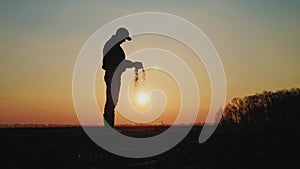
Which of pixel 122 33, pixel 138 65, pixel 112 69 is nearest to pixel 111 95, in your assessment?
pixel 112 69

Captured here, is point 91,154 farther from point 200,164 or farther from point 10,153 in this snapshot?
point 200,164

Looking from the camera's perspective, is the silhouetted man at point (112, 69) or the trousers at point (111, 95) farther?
the trousers at point (111, 95)

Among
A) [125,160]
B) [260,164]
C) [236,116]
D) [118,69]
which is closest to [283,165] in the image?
[260,164]

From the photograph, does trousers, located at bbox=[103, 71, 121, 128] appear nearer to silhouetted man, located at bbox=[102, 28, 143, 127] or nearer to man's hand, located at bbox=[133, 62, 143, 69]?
silhouetted man, located at bbox=[102, 28, 143, 127]

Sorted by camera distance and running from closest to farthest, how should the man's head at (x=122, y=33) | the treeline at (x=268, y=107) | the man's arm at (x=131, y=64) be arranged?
the man's head at (x=122, y=33), the man's arm at (x=131, y=64), the treeline at (x=268, y=107)

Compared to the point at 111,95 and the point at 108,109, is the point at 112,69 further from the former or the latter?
the point at 108,109

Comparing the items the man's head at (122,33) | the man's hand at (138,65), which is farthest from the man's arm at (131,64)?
the man's head at (122,33)

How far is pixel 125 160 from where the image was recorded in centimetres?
740

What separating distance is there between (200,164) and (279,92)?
41.9 m

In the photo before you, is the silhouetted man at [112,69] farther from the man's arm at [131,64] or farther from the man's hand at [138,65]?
the man's hand at [138,65]

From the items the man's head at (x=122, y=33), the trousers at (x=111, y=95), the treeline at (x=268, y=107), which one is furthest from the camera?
the treeline at (x=268, y=107)

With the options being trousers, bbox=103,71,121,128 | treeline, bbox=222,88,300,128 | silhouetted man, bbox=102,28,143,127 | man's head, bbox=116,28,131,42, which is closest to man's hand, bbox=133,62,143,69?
silhouetted man, bbox=102,28,143,127

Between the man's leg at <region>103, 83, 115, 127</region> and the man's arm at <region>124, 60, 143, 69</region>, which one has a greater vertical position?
the man's arm at <region>124, 60, 143, 69</region>

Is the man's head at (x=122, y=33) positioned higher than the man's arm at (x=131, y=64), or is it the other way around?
the man's head at (x=122, y=33)
